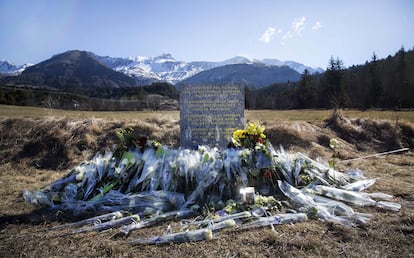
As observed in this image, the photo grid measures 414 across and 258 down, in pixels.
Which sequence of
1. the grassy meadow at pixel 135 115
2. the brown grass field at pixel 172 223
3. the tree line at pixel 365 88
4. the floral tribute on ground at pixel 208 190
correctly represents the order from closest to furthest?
the brown grass field at pixel 172 223, the floral tribute on ground at pixel 208 190, the grassy meadow at pixel 135 115, the tree line at pixel 365 88

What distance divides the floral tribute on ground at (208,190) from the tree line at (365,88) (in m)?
38.6

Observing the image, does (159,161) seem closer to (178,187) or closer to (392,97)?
(178,187)

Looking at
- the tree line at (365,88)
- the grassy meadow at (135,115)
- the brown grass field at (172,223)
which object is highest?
the tree line at (365,88)

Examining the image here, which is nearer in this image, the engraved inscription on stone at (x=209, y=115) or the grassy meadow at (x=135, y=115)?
the engraved inscription on stone at (x=209, y=115)

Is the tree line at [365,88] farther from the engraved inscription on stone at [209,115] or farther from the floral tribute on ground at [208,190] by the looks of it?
the floral tribute on ground at [208,190]

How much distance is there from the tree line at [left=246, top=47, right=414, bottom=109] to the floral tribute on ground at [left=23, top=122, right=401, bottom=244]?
3855cm

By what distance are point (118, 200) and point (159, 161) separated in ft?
3.20

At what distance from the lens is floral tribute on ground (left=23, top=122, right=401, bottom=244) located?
3.59m

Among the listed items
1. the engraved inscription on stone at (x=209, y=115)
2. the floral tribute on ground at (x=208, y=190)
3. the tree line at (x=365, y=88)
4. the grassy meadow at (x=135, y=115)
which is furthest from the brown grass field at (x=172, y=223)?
the tree line at (x=365, y=88)

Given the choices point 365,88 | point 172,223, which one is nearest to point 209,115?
point 172,223

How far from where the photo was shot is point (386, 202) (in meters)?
4.00

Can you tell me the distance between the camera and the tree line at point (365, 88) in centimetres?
4091

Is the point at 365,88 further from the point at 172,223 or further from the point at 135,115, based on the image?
the point at 172,223

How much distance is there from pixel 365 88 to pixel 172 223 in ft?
172
